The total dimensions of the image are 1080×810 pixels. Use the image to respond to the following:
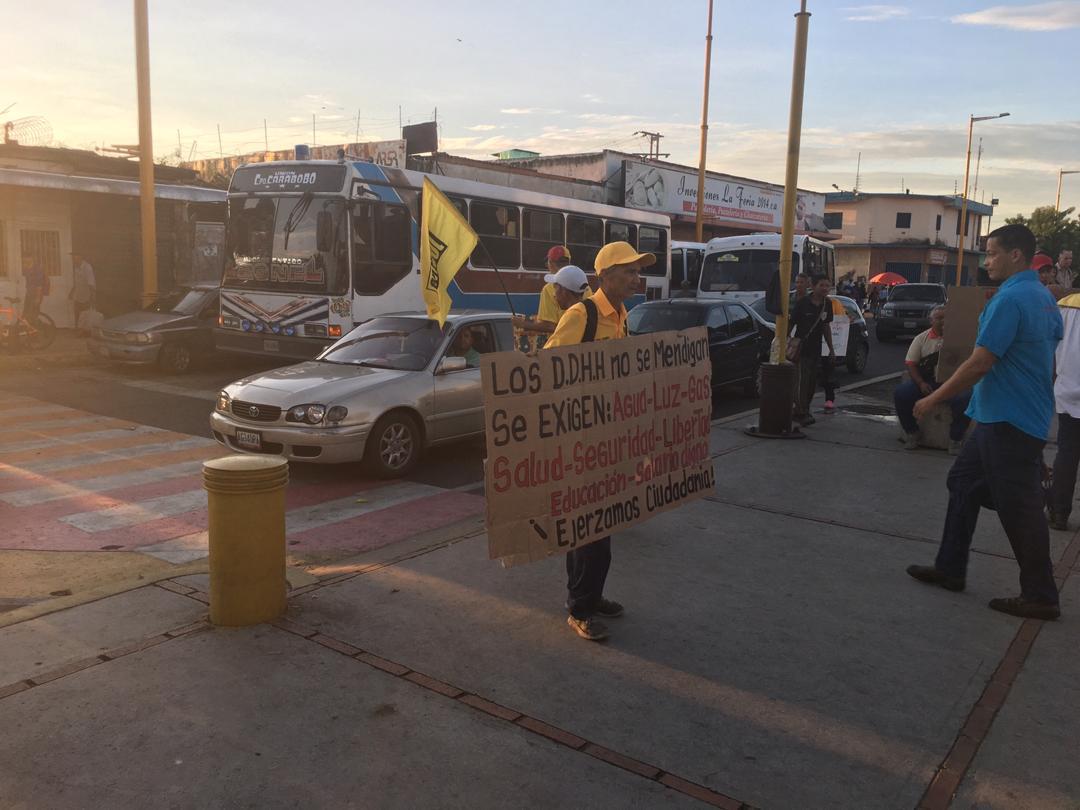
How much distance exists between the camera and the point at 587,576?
4.62m

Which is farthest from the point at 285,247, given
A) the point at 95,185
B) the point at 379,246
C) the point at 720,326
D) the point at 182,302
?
the point at 95,185

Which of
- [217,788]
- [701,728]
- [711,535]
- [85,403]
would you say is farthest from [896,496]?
[85,403]

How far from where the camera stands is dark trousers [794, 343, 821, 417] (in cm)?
1145

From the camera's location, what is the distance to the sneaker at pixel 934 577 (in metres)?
5.42

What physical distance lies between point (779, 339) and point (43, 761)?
28.7 feet

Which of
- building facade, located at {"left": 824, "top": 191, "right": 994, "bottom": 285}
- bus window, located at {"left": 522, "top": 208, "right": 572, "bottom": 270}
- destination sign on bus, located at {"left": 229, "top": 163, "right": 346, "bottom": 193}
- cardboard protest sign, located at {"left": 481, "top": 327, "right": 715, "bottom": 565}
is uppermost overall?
building facade, located at {"left": 824, "top": 191, "right": 994, "bottom": 285}

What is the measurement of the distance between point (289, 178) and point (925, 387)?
9728 mm

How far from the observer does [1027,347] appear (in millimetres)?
4797

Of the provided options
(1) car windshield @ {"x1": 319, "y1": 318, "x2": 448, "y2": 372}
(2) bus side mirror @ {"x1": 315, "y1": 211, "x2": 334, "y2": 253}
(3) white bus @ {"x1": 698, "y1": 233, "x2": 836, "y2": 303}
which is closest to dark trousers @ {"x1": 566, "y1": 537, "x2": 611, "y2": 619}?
(1) car windshield @ {"x1": 319, "y1": 318, "x2": 448, "y2": 372}

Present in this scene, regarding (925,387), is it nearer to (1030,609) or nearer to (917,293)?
(1030,609)

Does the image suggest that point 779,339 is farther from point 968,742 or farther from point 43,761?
point 43,761

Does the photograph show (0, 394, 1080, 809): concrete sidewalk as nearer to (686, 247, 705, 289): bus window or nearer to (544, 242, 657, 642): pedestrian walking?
(544, 242, 657, 642): pedestrian walking

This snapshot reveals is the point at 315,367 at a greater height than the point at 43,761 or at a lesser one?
greater

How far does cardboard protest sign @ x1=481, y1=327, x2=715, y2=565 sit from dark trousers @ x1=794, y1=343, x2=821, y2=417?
21.0ft
